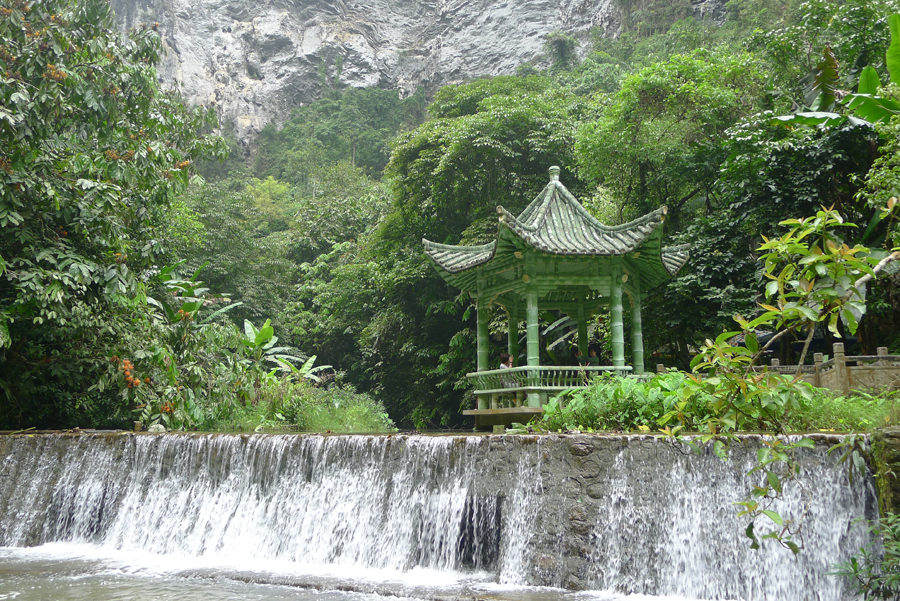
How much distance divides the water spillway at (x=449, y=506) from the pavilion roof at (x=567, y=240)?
4.25 m

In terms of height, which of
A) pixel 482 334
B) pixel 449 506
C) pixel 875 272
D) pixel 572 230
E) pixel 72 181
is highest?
pixel 72 181

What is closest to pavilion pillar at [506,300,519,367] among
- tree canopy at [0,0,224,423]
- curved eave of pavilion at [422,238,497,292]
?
curved eave of pavilion at [422,238,497,292]

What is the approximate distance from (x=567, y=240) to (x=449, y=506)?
5.42m

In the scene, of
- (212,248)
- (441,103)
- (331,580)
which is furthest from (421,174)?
(331,580)

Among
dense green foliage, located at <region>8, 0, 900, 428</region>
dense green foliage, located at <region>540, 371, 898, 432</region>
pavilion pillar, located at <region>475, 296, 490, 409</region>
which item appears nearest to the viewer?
dense green foliage, located at <region>540, 371, 898, 432</region>

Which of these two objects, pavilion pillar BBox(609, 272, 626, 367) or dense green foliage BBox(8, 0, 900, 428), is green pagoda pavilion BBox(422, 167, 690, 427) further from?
dense green foliage BBox(8, 0, 900, 428)

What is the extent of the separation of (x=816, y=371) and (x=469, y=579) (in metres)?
6.77

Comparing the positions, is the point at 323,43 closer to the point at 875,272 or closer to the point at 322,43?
the point at 322,43

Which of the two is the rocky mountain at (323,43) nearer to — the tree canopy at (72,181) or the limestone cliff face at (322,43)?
the limestone cliff face at (322,43)

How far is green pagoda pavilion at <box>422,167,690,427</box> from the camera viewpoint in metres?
10.9

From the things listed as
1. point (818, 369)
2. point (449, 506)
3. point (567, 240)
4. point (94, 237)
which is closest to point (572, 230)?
point (567, 240)

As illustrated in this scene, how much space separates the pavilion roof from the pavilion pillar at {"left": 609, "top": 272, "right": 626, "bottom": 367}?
0.52 metres

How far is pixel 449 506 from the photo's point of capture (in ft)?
24.5

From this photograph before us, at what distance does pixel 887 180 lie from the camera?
1131 cm
